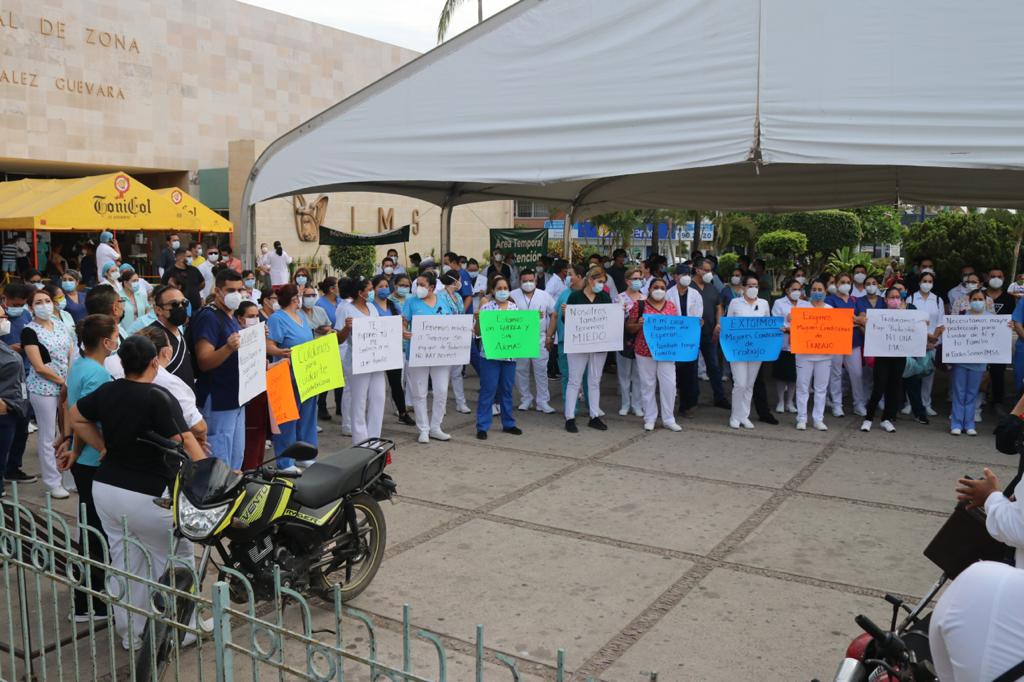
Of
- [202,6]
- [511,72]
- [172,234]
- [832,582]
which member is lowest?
[832,582]

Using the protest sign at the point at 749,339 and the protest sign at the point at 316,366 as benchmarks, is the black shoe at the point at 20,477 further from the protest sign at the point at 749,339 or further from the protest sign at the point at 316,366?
the protest sign at the point at 749,339

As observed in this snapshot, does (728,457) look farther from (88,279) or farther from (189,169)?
(189,169)

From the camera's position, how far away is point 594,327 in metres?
9.94

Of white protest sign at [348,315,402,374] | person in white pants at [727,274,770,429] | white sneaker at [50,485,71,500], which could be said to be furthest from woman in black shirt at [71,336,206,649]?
person in white pants at [727,274,770,429]

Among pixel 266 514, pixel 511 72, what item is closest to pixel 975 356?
pixel 511 72

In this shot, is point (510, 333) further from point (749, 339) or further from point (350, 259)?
point (350, 259)

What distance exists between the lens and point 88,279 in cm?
1930

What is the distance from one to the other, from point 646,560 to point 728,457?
3.17 m

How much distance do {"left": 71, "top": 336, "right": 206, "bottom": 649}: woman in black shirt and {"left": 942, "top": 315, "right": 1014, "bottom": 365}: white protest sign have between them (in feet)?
27.8

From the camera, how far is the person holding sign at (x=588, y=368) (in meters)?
10.0

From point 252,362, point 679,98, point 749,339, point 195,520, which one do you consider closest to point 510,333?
point 749,339

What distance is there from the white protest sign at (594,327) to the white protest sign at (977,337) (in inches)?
144

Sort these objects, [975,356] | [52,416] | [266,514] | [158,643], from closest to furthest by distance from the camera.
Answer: [158,643], [266,514], [52,416], [975,356]

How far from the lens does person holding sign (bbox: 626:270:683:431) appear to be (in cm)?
997
